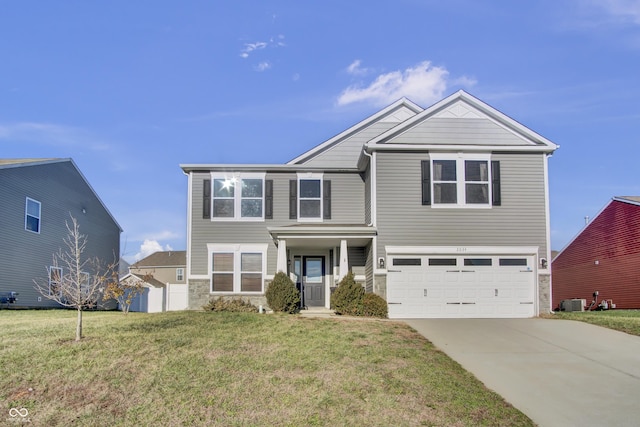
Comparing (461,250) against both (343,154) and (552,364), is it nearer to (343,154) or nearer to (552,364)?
(343,154)

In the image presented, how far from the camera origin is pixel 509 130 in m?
18.0

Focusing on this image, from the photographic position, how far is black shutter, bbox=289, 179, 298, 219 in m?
19.7

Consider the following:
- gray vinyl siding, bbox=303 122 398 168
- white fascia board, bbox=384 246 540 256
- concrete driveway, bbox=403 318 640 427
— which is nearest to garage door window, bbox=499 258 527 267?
white fascia board, bbox=384 246 540 256

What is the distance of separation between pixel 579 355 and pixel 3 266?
61.6 ft

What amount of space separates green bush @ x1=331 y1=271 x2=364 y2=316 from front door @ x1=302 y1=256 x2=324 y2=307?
10.7 feet

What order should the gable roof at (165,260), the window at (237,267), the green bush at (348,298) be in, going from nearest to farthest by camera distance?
the green bush at (348,298), the window at (237,267), the gable roof at (165,260)

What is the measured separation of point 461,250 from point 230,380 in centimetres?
1027

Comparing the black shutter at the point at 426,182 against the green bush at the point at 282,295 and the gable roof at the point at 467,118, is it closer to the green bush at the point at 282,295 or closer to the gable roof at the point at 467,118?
the gable roof at the point at 467,118

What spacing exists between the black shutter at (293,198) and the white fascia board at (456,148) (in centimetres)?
343

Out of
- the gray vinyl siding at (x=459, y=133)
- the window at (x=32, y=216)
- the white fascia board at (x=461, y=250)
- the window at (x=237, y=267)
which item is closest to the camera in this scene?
the white fascia board at (x=461, y=250)

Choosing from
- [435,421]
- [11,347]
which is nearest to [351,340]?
[435,421]

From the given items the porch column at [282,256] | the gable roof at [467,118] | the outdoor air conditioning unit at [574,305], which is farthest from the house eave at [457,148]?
the outdoor air conditioning unit at [574,305]

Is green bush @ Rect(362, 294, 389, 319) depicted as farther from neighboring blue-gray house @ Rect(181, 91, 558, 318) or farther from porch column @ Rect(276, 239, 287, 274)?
porch column @ Rect(276, 239, 287, 274)

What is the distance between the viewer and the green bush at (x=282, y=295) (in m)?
16.9
